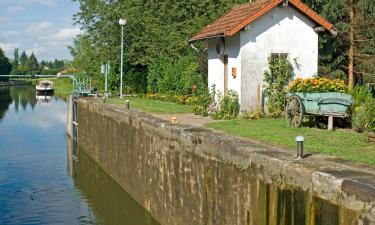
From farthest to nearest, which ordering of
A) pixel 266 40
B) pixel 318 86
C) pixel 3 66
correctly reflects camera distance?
pixel 3 66 → pixel 266 40 → pixel 318 86

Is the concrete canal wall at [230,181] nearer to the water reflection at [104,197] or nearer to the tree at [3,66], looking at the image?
the water reflection at [104,197]

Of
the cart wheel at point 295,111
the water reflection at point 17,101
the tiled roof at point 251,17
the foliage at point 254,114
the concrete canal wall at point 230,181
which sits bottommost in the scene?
the water reflection at point 17,101

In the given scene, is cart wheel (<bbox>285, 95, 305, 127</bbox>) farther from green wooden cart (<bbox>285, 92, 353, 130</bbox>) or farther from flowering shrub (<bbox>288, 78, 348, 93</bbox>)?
flowering shrub (<bbox>288, 78, 348, 93</bbox>)

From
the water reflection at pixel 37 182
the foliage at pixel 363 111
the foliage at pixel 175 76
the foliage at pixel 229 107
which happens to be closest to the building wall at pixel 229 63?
the foliage at pixel 229 107

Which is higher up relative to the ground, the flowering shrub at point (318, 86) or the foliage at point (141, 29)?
the foliage at point (141, 29)

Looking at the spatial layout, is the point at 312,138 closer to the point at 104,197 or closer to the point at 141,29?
the point at 104,197

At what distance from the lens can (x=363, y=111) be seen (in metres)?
11.9

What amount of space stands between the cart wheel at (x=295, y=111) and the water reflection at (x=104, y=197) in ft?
14.4

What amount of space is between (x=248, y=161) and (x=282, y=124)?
5.52 meters

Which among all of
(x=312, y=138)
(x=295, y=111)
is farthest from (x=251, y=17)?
(x=312, y=138)

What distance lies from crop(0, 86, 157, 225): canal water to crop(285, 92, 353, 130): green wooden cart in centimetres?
455

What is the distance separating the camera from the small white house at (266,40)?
16.7m

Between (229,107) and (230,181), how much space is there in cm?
765

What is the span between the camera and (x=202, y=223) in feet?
34.9
